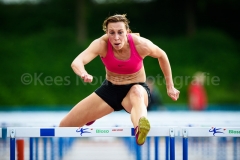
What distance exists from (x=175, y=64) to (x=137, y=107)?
16.4m

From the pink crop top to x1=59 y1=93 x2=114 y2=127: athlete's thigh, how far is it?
14.9 inches

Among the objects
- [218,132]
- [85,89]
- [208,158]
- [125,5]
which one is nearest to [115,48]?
[218,132]

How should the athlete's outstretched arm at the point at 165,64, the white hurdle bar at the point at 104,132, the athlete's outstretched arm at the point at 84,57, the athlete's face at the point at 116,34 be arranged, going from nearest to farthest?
1. the white hurdle bar at the point at 104,132
2. the athlete's outstretched arm at the point at 84,57
3. the athlete's face at the point at 116,34
4. the athlete's outstretched arm at the point at 165,64

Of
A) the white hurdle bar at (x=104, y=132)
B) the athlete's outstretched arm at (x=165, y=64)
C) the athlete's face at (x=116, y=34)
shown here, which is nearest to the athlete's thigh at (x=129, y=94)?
the athlete's outstretched arm at (x=165, y=64)

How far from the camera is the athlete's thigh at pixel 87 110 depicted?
4.64 metres

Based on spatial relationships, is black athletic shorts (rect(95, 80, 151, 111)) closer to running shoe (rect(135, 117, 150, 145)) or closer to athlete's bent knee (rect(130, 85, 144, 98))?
athlete's bent knee (rect(130, 85, 144, 98))

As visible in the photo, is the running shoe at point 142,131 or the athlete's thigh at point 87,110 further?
the athlete's thigh at point 87,110

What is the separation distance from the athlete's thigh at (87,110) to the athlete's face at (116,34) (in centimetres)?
65

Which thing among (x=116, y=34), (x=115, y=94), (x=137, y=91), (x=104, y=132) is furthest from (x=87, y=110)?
(x=104, y=132)

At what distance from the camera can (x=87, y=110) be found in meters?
4.64

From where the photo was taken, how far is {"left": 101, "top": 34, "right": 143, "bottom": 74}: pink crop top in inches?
Answer: 177

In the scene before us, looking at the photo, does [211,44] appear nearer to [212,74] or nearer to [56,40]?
[212,74]

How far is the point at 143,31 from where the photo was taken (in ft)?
73.3

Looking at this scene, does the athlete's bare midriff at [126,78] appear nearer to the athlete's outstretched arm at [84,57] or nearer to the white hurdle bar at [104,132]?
the athlete's outstretched arm at [84,57]
